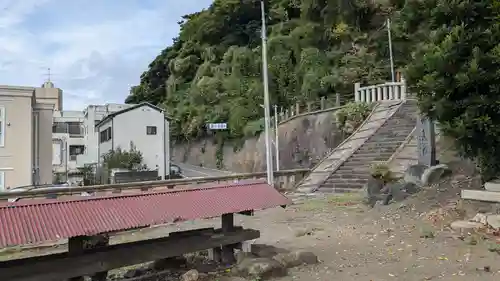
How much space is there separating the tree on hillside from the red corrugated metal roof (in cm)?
385

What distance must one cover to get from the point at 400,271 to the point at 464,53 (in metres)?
4.58

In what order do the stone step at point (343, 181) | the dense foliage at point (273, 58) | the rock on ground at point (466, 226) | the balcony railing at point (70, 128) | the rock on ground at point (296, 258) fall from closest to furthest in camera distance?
the rock on ground at point (296, 258)
the rock on ground at point (466, 226)
the stone step at point (343, 181)
the dense foliage at point (273, 58)
the balcony railing at point (70, 128)

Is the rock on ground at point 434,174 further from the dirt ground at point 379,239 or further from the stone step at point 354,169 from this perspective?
the stone step at point 354,169

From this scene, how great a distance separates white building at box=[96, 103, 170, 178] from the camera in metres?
29.3

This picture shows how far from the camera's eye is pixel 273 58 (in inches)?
1196

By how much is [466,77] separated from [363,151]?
926 centimetres

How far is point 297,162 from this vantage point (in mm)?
23359

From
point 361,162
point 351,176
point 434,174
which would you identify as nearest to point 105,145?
point 361,162

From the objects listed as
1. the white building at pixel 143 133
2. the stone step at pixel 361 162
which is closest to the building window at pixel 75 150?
the white building at pixel 143 133

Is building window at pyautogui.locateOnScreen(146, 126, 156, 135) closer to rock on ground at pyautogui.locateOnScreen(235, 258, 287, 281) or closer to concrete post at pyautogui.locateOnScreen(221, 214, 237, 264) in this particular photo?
concrete post at pyautogui.locateOnScreen(221, 214, 237, 264)

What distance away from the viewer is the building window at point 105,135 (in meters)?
30.3

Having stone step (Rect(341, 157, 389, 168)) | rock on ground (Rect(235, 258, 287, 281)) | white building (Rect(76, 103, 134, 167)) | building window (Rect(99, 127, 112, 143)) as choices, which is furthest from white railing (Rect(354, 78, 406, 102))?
white building (Rect(76, 103, 134, 167))

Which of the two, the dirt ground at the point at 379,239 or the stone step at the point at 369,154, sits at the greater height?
the stone step at the point at 369,154

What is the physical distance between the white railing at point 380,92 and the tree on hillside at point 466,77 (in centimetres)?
1323
